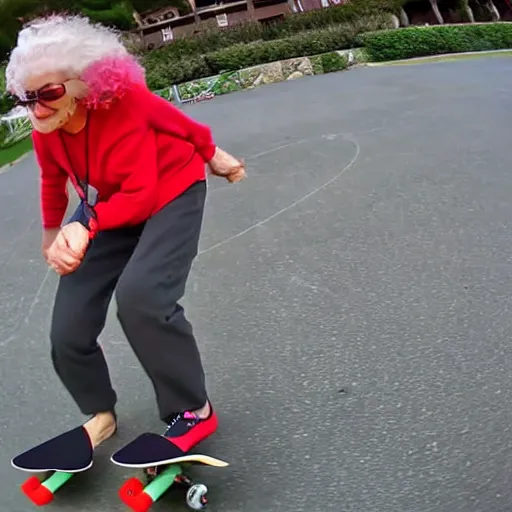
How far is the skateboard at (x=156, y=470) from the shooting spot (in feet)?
8.29

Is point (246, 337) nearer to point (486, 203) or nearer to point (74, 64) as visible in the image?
point (74, 64)

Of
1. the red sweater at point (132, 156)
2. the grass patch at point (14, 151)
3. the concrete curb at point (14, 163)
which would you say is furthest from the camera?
the grass patch at point (14, 151)

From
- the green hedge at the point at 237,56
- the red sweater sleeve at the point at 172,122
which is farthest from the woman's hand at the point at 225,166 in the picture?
the green hedge at the point at 237,56

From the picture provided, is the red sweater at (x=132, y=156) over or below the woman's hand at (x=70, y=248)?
over

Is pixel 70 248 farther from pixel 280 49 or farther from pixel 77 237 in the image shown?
pixel 280 49

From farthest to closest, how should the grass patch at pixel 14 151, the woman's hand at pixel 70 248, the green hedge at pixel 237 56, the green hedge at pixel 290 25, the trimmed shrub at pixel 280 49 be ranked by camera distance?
the green hedge at pixel 290 25 < the trimmed shrub at pixel 280 49 < the green hedge at pixel 237 56 < the grass patch at pixel 14 151 < the woman's hand at pixel 70 248

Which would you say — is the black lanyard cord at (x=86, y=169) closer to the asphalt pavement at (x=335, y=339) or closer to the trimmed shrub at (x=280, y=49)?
the asphalt pavement at (x=335, y=339)

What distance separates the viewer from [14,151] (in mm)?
12172

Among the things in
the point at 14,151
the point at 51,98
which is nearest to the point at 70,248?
the point at 51,98

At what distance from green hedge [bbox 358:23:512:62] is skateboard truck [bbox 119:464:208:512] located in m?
18.4

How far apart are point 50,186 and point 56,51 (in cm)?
59

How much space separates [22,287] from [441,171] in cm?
371

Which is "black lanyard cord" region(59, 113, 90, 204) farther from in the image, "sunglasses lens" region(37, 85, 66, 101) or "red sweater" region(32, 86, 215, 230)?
"sunglasses lens" region(37, 85, 66, 101)

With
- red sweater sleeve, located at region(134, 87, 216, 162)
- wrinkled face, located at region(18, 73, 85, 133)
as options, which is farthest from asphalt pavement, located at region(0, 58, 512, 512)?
wrinkled face, located at region(18, 73, 85, 133)
